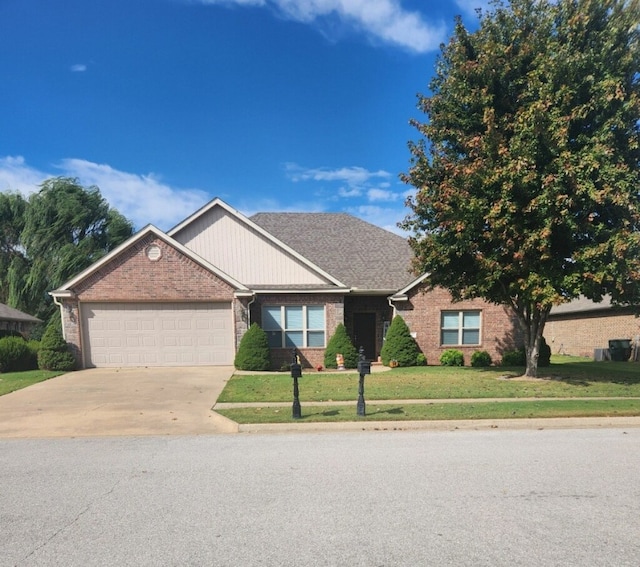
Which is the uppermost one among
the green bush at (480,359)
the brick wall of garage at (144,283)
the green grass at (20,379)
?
the brick wall of garage at (144,283)

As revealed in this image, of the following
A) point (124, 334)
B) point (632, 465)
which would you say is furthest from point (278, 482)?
point (124, 334)

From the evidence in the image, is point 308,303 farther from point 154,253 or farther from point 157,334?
point 154,253

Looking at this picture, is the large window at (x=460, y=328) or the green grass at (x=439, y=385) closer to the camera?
the green grass at (x=439, y=385)

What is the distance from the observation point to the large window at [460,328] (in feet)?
60.8

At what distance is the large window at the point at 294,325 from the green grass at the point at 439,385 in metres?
3.23

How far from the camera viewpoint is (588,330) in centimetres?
2473

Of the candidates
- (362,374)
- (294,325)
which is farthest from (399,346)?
(362,374)

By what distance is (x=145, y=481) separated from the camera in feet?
16.5

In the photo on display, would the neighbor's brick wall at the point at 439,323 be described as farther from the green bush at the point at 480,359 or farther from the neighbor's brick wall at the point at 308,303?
the neighbor's brick wall at the point at 308,303

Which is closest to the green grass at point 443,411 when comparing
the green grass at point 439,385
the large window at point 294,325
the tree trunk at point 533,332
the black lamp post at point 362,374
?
the black lamp post at point 362,374

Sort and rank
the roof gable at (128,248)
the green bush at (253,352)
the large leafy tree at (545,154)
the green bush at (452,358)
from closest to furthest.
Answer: the large leafy tree at (545,154), the green bush at (253,352), the roof gable at (128,248), the green bush at (452,358)

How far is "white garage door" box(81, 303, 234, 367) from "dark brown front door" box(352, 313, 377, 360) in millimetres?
5791

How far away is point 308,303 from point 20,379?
991 centimetres

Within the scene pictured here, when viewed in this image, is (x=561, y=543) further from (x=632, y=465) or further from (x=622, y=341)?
(x=622, y=341)
